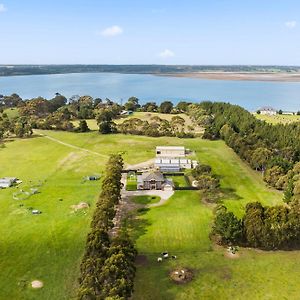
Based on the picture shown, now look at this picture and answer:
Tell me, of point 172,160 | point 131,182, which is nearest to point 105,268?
point 131,182

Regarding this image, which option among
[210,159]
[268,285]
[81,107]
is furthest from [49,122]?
[268,285]

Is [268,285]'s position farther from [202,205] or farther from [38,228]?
[38,228]

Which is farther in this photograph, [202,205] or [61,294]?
[202,205]

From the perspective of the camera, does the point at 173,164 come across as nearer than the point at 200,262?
No

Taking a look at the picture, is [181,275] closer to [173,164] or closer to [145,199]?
[145,199]

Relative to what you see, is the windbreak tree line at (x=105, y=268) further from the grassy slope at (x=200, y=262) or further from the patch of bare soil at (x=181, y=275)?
the patch of bare soil at (x=181, y=275)

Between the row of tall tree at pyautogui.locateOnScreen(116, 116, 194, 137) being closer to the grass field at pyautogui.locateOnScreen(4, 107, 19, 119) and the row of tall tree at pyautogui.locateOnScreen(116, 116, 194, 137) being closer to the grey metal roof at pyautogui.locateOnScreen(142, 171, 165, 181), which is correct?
the grey metal roof at pyautogui.locateOnScreen(142, 171, 165, 181)
